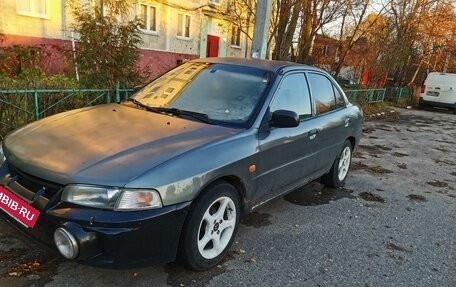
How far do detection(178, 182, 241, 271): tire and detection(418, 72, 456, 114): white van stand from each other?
1824 centimetres

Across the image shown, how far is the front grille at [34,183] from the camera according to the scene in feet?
8.45

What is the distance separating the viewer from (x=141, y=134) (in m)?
3.07

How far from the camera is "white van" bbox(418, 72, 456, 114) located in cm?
1842

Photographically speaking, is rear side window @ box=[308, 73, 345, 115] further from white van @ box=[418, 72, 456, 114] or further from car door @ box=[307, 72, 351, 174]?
white van @ box=[418, 72, 456, 114]

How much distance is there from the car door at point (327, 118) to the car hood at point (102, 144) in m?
1.52

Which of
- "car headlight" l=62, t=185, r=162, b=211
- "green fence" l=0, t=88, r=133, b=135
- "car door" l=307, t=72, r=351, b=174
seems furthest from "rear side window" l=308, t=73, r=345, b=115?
"green fence" l=0, t=88, r=133, b=135

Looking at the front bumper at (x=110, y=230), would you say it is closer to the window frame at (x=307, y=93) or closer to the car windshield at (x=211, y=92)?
the car windshield at (x=211, y=92)

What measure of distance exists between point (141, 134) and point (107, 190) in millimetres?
694

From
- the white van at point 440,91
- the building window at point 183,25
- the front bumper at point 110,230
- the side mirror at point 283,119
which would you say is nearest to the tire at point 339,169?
the side mirror at point 283,119

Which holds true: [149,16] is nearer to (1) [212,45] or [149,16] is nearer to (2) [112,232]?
(1) [212,45]

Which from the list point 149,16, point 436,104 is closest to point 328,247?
point 436,104

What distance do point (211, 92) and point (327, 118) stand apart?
5.05ft

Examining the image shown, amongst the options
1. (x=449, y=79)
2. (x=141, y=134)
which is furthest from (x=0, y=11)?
(x=449, y=79)

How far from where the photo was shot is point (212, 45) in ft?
77.5
